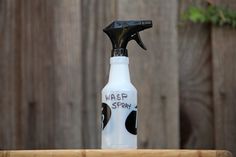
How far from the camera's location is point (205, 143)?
167 cm

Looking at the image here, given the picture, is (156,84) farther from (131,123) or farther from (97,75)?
(131,123)

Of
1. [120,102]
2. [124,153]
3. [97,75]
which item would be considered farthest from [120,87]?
[97,75]

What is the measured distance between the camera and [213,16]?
1674 mm

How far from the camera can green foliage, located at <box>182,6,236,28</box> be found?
1.67 metres

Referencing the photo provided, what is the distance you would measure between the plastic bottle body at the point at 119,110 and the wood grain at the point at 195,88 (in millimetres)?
488

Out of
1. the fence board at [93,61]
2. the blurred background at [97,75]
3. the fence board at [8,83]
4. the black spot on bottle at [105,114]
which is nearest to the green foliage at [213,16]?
the blurred background at [97,75]

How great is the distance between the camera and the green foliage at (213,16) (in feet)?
5.49

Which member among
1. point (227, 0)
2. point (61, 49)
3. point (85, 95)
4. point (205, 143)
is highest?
point (227, 0)

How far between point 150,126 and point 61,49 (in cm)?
30

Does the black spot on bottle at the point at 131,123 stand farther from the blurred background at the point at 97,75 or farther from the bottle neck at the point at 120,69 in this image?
the blurred background at the point at 97,75

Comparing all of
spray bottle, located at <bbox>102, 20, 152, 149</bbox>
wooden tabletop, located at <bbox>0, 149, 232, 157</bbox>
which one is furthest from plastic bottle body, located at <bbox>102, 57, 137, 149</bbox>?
wooden tabletop, located at <bbox>0, 149, 232, 157</bbox>

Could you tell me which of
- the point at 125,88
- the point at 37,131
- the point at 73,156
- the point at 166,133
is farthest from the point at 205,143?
the point at 73,156

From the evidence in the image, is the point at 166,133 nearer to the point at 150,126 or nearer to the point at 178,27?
the point at 150,126

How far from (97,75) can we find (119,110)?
0.49m
